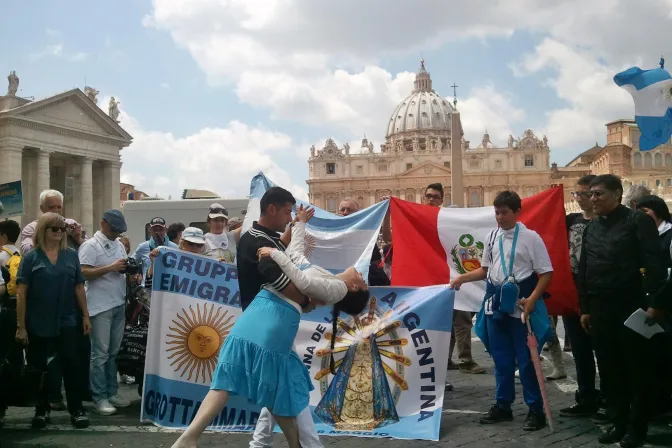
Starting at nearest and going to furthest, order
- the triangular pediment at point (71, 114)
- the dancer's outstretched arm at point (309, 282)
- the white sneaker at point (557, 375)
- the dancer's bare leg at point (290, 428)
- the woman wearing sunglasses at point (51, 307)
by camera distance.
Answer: the dancer's outstretched arm at point (309, 282)
the dancer's bare leg at point (290, 428)
the woman wearing sunglasses at point (51, 307)
the white sneaker at point (557, 375)
the triangular pediment at point (71, 114)

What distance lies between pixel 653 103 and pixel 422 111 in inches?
5352

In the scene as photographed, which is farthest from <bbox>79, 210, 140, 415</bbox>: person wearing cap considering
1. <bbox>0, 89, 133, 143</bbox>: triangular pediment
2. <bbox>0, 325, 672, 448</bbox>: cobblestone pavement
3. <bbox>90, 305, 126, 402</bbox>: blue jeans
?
<bbox>0, 89, 133, 143</bbox>: triangular pediment

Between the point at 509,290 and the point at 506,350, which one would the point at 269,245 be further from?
the point at 506,350

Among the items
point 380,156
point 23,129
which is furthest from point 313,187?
point 23,129

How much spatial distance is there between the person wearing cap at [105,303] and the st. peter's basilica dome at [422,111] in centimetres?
13384

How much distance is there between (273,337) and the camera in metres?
3.57

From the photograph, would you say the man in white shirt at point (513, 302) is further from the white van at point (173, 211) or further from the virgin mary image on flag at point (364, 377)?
the white van at point (173, 211)

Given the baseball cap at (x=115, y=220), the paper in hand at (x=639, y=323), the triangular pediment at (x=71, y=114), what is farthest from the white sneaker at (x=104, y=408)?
the triangular pediment at (x=71, y=114)

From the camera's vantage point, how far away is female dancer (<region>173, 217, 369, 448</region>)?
3.51 meters

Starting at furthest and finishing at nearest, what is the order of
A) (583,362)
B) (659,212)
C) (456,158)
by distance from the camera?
(456,158), (583,362), (659,212)

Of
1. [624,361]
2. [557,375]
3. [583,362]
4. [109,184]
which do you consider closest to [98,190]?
[109,184]

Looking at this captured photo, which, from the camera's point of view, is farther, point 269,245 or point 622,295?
point 622,295

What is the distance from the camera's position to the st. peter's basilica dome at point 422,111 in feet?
454

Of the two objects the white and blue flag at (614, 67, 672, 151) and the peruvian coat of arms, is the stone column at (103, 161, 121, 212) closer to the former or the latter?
the peruvian coat of arms
